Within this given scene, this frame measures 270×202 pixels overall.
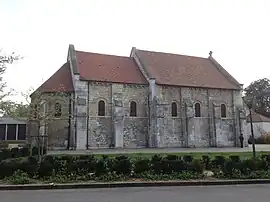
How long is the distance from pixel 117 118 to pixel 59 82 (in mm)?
7621

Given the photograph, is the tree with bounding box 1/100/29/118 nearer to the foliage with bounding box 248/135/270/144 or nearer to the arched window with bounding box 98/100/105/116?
the arched window with bounding box 98/100/105/116

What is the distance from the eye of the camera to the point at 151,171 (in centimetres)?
1217

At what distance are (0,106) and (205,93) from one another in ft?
85.6

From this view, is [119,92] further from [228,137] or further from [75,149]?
[228,137]

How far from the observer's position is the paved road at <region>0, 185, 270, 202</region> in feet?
26.9

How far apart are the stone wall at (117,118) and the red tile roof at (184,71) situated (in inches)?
133

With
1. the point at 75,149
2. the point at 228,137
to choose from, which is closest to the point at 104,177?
the point at 75,149

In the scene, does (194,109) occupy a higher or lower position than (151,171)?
higher

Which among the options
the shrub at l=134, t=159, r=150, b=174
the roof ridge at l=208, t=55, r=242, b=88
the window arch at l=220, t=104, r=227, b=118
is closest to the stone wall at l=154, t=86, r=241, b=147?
the window arch at l=220, t=104, r=227, b=118

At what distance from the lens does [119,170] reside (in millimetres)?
12062

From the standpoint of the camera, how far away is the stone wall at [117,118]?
32781 mm

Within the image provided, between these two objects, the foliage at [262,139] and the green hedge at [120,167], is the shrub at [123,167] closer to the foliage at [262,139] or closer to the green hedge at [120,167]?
the green hedge at [120,167]

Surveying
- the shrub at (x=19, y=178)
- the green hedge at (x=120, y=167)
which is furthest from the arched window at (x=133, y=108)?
the shrub at (x=19, y=178)

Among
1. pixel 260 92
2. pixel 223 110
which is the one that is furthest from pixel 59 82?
pixel 260 92
